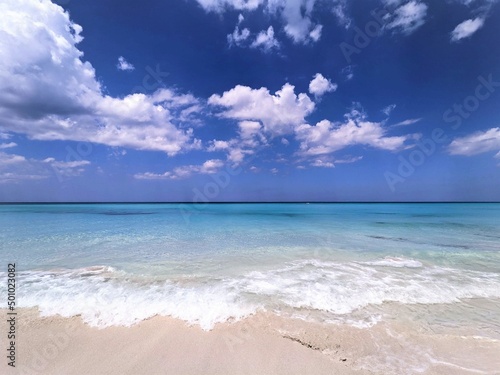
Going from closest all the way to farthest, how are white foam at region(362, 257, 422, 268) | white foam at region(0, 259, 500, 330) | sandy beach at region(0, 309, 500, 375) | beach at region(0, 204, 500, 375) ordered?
sandy beach at region(0, 309, 500, 375)
beach at region(0, 204, 500, 375)
white foam at region(0, 259, 500, 330)
white foam at region(362, 257, 422, 268)

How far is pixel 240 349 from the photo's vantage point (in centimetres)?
412

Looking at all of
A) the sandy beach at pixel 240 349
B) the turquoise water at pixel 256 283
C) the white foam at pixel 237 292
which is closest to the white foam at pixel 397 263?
the turquoise water at pixel 256 283

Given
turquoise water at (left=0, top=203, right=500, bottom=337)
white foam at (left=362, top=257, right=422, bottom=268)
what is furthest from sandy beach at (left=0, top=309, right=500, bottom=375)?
white foam at (left=362, top=257, right=422, bottom=268)

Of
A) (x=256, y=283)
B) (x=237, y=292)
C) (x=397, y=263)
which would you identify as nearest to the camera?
(x=237, y=292)

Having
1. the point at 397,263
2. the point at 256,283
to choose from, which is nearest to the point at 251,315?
the point at 256,283

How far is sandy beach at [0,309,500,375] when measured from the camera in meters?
3.69

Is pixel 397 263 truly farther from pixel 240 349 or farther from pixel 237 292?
pixel 240 349

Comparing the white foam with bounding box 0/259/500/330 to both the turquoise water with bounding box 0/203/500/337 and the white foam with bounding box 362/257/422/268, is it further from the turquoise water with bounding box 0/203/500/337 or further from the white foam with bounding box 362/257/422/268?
the white foam with bounding box 362/257/422/268

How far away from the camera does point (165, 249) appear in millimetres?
11633

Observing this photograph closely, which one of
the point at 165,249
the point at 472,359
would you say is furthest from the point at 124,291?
the point at 472,359

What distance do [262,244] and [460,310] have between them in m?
8.81

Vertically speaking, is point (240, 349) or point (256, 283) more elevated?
point (256, 283)

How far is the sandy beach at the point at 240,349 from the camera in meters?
3.69

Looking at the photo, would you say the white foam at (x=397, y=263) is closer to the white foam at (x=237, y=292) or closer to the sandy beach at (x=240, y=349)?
the white foam at (x=237, y=292)
